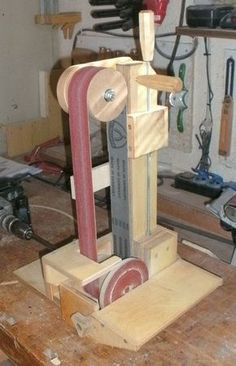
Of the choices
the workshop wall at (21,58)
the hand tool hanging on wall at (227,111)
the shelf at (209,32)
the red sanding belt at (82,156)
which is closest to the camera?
the red sanding belt at (82,156)

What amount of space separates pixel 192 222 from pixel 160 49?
0.58 meters

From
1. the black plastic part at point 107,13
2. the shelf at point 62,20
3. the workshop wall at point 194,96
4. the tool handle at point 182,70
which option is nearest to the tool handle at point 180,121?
the workshop wall at point 194,96

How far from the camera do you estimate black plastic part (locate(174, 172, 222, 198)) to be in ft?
4.41

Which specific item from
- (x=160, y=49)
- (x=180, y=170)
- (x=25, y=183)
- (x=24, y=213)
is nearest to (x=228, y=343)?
(x=24, y=213)

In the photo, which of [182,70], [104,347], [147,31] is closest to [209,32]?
[182,70]

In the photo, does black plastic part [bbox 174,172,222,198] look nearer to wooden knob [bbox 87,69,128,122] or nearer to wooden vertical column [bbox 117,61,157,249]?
wooden vertical column [bbox 117,61,157,249]

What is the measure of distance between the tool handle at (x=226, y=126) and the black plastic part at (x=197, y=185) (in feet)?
0.37

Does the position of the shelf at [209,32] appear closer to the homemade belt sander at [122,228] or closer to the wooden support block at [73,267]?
the homemade belt sander at [122,228]

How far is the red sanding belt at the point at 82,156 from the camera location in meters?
0.61

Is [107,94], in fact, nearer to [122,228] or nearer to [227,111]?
[122,228]

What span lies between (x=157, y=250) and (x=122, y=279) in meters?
0.09

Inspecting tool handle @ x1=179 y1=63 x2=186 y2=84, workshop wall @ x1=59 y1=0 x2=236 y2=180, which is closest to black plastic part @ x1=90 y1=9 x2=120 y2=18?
workshop wall @ x1=59 y1=0 x2=236 y2=180

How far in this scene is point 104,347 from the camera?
0.65m

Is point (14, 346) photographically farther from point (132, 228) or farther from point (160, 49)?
point (160, 49)
